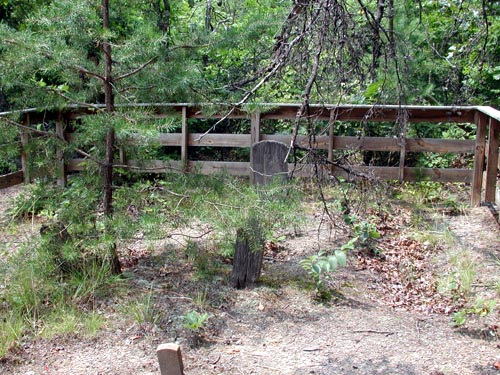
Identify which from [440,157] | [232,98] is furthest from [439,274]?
[440,157]

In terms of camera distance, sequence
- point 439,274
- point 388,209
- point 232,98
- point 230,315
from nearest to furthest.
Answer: point 230,315
point 232,98
point 439,274
point 388,209

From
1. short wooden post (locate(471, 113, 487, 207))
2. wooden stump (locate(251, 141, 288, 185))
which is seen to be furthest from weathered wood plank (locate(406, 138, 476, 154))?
wooden stump (locate(251, 141, 288, 185))

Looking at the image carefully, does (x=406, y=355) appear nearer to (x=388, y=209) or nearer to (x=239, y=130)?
(x=388, y=209)

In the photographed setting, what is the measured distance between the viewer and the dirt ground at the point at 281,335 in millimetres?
3314

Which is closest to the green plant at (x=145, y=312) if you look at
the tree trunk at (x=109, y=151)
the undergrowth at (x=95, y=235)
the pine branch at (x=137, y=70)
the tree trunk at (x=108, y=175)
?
the undergrowth at (x=95, y=235)

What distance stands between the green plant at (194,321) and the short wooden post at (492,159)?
4126 mm

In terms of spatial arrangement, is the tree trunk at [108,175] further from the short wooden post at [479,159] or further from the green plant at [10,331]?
the short wooden post at [479,159]

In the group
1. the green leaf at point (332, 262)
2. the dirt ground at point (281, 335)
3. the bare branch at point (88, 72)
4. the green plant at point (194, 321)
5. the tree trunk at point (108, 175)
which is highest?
the bare branch at point (88, 72)

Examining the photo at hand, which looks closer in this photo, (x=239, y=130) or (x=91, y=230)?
(x=91, y=230)

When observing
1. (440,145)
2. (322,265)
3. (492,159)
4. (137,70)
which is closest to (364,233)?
(322,265)

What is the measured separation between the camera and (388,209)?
22.1 ft

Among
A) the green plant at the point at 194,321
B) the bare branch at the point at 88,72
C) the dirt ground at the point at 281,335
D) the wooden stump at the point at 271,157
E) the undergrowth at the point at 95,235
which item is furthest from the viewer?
the wooden stump at the point at 271,157

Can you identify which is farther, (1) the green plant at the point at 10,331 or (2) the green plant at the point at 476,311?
(2) the green plant at the point at 476,311

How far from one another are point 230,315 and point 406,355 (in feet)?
3.94
